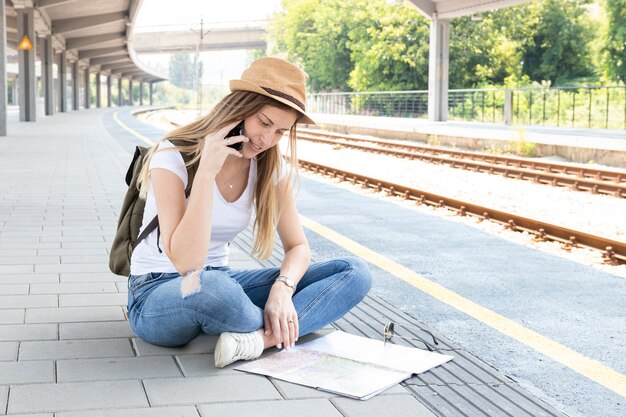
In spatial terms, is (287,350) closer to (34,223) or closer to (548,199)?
(34,223)

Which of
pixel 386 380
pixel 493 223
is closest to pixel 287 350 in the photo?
pixel 386 380

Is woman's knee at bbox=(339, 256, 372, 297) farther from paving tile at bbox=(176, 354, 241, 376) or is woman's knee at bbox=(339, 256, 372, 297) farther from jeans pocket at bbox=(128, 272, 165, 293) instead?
jeans pocket at bbox=(128, 272, 165, 293)

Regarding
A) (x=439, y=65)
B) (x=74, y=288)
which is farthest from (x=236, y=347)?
(x=439, y=65)

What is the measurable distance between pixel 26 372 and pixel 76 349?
391 millimetres

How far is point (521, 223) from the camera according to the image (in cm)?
874

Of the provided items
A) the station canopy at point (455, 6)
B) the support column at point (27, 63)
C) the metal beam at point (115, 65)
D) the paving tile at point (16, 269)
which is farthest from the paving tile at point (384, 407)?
the metal beam at point (115, 65)

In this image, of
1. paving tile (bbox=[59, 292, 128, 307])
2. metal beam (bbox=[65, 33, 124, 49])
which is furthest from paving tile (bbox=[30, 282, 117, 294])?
metal beam (bbox=[65, 33, 124, 49])

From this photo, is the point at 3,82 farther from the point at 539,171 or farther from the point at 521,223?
the point at 521,223

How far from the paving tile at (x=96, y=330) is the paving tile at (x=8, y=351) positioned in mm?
239

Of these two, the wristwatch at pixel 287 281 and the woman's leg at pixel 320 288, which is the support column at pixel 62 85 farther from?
the wristwatch at pixel 287 281

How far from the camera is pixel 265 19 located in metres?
77.7

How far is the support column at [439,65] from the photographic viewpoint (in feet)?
98.7

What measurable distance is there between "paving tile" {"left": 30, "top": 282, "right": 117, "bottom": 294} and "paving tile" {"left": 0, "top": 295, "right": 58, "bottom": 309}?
0.48 ft

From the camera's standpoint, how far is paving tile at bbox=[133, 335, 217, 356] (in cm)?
393
